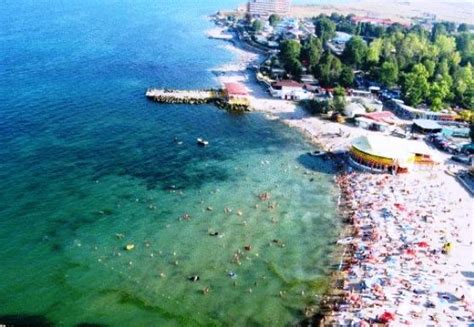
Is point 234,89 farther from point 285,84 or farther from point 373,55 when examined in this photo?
point 373,55

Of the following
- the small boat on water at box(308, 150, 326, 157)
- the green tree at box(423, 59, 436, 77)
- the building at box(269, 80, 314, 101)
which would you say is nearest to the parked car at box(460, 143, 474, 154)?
the small boat on water at box(308, 150, 326, 157)

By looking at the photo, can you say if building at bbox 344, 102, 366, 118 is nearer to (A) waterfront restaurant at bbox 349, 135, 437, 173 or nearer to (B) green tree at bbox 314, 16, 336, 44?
(A) waterfront restaurant at bbox 349, 135, 437, 173

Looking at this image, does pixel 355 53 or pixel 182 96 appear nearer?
pixel 182 96

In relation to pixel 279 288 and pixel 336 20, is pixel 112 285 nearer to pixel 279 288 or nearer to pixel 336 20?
pixel 279 288

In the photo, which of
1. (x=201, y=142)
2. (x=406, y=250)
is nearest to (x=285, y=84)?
(x=201, y=142)

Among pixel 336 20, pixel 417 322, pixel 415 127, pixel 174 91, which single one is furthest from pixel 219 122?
pixel 336 20

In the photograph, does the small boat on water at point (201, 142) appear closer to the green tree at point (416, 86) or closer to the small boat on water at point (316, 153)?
the small boat on water at point (316, 153)

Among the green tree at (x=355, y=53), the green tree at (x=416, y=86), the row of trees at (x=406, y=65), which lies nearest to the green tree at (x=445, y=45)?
the row of trees at (x=406, y=65)

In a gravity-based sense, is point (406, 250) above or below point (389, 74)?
below
